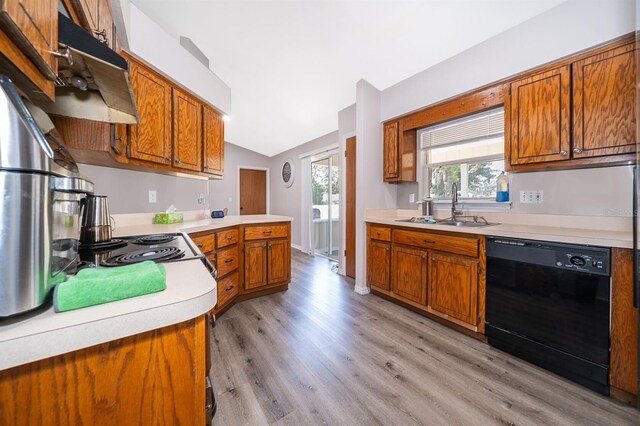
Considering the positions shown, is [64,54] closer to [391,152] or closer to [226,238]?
[226,238]

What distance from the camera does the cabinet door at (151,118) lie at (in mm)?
1794

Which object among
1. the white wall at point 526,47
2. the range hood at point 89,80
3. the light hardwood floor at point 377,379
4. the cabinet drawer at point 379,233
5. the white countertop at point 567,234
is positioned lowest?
the light hardwood floor at point 377,379

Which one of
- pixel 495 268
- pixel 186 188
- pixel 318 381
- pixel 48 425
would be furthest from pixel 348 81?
pixel 48 425

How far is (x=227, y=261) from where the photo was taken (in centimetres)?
239

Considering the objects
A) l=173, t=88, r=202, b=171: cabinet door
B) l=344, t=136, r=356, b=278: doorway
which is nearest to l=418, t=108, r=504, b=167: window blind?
l=344, t=136, r=356, b=278: doorway

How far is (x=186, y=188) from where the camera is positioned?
272 cm

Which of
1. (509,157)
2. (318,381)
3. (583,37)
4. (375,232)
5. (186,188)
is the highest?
(583,37)

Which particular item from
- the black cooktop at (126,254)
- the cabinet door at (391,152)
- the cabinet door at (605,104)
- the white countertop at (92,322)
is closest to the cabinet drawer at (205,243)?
the black cooktop at (126,254)

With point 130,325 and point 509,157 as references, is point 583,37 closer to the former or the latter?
point 509,157

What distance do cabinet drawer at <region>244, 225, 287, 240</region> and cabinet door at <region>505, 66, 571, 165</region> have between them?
7.77ft

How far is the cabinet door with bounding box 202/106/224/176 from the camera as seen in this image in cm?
251

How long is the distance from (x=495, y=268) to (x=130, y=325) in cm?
215

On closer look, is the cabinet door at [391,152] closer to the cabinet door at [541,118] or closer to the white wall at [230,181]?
the cabinet door at [541,118]

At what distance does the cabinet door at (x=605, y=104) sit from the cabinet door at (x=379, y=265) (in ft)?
5.58
